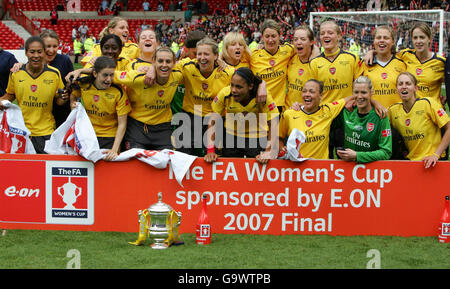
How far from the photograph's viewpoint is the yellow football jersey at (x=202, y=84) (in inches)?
259

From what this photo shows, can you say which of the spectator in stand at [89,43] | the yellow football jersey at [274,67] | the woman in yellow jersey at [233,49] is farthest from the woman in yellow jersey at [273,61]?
the spectator in stand at [89,43]

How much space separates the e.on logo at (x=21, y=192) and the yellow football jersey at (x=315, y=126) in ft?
8.74

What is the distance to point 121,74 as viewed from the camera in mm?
6320

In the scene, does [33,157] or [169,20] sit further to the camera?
[169,20]

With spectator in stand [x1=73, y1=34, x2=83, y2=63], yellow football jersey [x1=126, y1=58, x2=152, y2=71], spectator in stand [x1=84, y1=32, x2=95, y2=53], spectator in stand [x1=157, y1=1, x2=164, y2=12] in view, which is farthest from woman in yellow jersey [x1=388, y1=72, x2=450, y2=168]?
spectator in stand [x1=157, y1=1, x2=164, y2=12]

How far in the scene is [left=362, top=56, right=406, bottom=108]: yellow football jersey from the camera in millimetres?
6898

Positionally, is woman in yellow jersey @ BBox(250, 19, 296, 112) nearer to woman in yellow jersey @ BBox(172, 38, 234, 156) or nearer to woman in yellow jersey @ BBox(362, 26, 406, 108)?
woman in yellow jersey @ BBox(172, 38, 234, 156)

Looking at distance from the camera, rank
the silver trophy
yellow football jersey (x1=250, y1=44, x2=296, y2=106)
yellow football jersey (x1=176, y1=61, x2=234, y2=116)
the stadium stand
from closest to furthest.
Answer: the silver trophy, yellow football jersey (x1=176, y1=61, x2=234, y2=116), yellow football jersey (x1=250, y1=44, x2=296, y2=106), the stadium stand

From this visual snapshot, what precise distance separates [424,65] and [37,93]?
14.4 ft

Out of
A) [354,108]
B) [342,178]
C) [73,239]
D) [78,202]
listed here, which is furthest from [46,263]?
[354,108]

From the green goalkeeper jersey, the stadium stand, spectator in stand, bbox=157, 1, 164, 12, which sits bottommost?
the green goalkeeper jersey

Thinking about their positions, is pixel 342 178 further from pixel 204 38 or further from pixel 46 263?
pixel 46 263

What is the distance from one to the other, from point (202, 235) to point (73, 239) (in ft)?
4.10

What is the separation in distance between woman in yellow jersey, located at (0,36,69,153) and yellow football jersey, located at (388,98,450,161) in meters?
3.59
